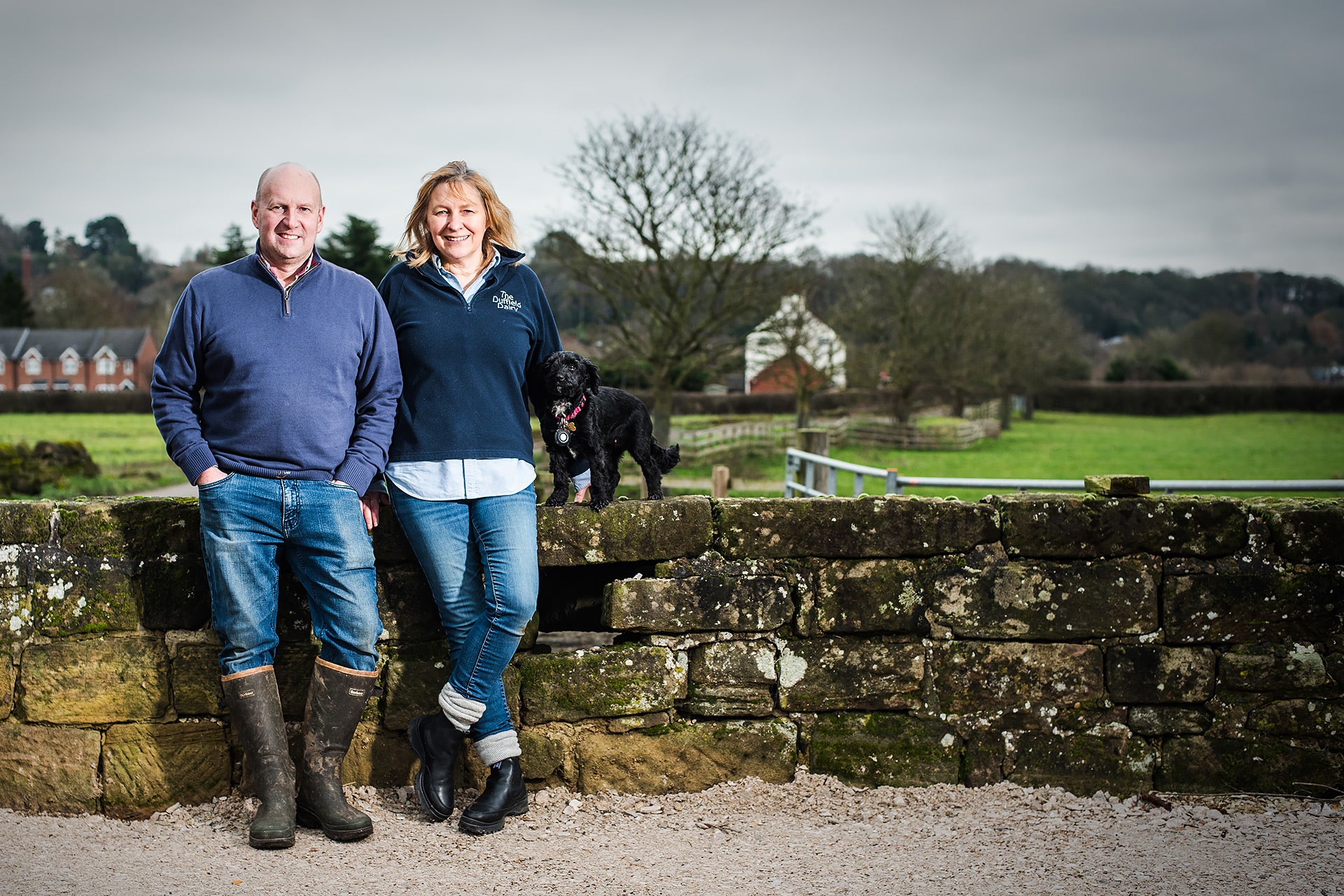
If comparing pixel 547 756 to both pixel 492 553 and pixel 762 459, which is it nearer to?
pixel 492 553

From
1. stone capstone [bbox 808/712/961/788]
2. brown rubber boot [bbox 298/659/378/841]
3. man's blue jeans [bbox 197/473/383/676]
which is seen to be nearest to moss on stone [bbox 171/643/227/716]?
man's blue jeans [bbox 197/473/383/676]

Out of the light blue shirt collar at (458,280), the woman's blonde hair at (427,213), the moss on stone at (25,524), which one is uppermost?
the woman's blonde hair at (427,213)

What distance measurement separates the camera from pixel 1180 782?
3711 millimetres

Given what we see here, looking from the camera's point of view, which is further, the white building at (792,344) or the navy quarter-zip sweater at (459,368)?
the white building at (792,344)

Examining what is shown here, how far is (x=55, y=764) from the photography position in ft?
11.7

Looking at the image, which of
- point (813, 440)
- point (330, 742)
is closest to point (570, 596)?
point (330, 742)

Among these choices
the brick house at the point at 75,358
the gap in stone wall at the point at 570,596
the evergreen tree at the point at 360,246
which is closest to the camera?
the gap in stone wall at the point at 570,596

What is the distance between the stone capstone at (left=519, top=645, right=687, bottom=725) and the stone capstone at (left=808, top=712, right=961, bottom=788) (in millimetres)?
712

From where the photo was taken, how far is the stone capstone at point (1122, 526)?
3.66m

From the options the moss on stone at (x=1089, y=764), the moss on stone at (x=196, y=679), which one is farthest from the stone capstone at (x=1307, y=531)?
the moss on stone at (x=196, y=679)

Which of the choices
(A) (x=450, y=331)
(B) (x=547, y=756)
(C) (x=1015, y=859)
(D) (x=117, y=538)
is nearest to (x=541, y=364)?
(A) (x=450, y=331)

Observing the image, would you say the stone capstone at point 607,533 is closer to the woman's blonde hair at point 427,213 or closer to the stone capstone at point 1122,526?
the woman's blonde hair at point 427,213

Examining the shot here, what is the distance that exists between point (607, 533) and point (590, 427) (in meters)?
0.42

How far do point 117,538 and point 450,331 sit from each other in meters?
1.55
